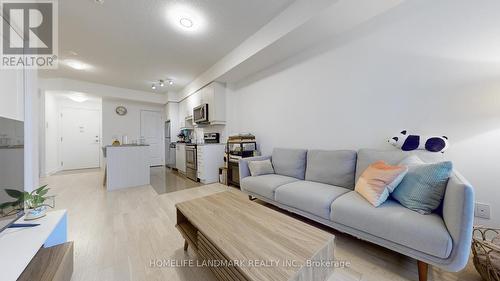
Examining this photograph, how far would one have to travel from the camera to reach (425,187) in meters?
1.26

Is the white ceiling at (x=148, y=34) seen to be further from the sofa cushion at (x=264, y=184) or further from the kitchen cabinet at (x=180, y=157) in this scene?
the sofa cushion at (x=264, y=184)

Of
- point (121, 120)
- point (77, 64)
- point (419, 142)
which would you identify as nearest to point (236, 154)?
point (419, 142)

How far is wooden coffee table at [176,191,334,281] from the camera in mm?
787

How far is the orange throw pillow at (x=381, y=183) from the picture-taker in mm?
1410

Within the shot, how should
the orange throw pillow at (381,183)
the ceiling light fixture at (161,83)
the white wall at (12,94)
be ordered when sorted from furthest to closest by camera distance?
the ceiling light fixture at (161,83) < the orange throw pillow at (381,183) < the white wall at (12,94)

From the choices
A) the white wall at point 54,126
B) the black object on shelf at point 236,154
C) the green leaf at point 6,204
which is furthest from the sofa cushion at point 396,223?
the white wall at point 54,126

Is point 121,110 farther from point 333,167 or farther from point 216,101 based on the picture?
point 333,167

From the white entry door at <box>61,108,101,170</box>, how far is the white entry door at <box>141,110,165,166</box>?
1.54 metres

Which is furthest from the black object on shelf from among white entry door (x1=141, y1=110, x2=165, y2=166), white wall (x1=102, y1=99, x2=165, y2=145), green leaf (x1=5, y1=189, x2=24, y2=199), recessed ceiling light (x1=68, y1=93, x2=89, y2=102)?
recessed ceiling light (x1=68, y1=93, x2=89, y2=102)

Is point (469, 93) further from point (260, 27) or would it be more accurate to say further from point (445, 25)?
point (260, 27)

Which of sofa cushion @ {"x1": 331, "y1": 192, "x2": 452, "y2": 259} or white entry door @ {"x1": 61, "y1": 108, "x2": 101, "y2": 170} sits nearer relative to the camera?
sofa cushion @ {"x1": 331, "y1": 192, "x2": 452, "y2": 259}

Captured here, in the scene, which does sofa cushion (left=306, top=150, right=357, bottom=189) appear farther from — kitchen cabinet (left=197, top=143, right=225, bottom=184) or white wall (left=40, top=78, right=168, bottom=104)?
white wall (left=40, top=78, right=168, bottom=104)

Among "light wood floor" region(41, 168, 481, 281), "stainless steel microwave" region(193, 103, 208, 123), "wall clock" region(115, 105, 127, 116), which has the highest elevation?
"wall clock" region(115, 105, 127, 116)
